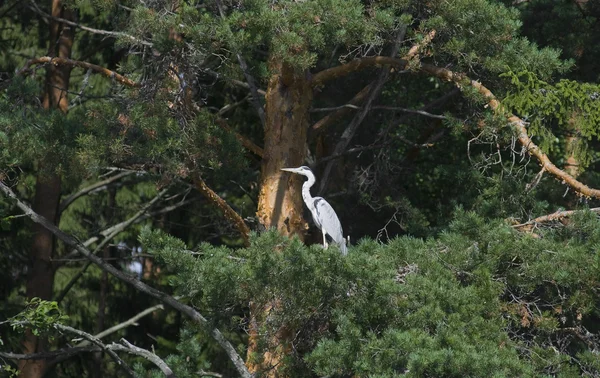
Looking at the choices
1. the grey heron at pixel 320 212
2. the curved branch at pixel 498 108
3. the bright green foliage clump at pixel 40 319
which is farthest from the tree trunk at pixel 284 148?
the bright green foliage clump at pixel 40 319

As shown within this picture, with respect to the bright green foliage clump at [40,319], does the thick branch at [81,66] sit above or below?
above

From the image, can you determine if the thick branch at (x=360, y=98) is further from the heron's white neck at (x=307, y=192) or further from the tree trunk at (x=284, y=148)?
the heron's white neck at (x=307, y=192)

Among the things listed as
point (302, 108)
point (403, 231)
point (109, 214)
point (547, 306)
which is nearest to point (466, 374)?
point (547, 306)

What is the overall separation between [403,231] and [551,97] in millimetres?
3234

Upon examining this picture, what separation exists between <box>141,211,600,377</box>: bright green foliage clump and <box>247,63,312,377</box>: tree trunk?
146 centimetres

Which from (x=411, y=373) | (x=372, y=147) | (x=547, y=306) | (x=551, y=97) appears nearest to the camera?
(x=411, y=373)

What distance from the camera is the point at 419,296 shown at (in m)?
8.68

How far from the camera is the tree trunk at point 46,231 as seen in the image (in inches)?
592

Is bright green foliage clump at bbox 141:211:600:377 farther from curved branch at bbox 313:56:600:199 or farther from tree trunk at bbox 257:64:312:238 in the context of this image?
tree trunk at bbox 257:64:312:238

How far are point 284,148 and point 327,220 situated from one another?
924 millimetres

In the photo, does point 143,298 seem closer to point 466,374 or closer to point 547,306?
point 547,306

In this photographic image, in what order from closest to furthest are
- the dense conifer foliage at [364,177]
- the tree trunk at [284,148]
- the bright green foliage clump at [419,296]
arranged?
the bright green foliage clump at [419,296]
the dense conifer foliage at [364,177]
the tree trunk at [284,148]

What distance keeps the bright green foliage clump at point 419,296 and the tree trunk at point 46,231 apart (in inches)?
228

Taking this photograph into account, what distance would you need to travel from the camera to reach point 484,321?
8789 mm
